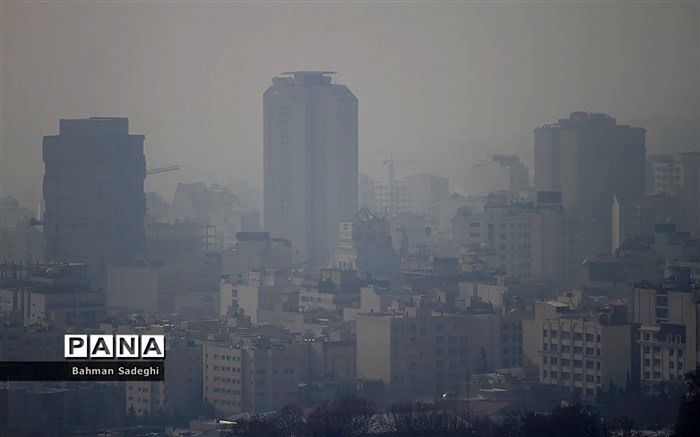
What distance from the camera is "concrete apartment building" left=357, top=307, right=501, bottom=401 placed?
2606 cm

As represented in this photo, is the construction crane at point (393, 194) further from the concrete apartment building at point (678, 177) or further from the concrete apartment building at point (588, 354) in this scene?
the concrete apartment building at point (588, 354)

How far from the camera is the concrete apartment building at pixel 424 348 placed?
85.5 ft

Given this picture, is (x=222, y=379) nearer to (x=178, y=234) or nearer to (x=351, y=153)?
(x=178, y=234)

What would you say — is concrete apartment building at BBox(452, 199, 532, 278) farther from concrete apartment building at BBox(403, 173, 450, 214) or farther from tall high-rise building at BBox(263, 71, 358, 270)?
concrete apartment building at BBox(403, 173, 450, 214)

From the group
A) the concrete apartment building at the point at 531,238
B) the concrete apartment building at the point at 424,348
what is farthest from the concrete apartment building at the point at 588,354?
the concrete apartment building at the point at 531,238

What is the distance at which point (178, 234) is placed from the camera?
146 feet

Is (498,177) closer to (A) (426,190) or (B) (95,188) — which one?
(A) (426,190)

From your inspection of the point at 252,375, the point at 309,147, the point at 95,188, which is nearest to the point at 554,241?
the point at 95,188

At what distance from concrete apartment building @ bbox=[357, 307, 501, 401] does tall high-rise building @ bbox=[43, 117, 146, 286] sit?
12725 millimetres

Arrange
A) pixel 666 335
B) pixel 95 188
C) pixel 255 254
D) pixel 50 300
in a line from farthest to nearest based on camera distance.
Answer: pixel 95 188
pixel 255 254
pixel 50 300
pixel 666 335

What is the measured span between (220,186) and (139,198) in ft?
26.3

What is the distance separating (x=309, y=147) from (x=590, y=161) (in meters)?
6.45

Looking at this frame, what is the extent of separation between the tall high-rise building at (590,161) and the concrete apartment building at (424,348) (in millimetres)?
16171

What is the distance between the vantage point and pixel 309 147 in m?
49.5
